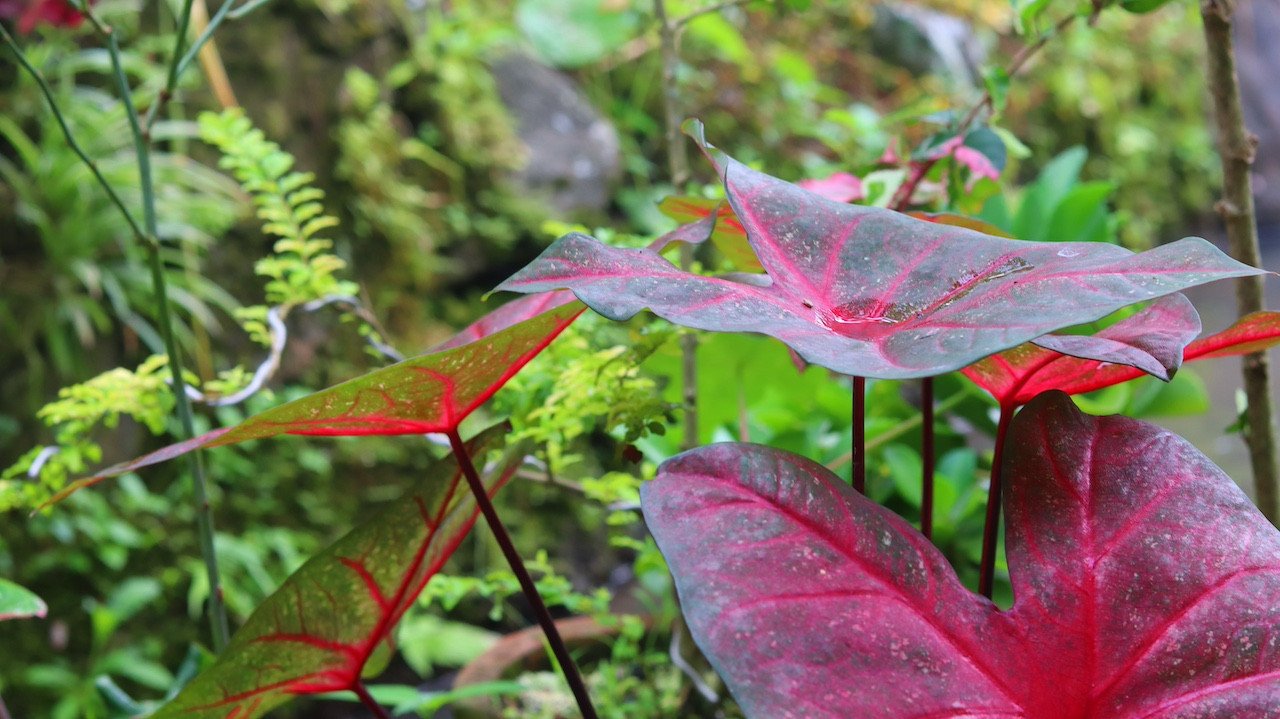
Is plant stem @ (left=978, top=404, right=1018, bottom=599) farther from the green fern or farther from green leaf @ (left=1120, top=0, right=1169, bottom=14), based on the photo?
the green fern

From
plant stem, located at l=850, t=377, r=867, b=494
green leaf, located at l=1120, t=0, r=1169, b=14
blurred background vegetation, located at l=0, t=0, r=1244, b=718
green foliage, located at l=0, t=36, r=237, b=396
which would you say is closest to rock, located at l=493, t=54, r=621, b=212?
blurred background vegetation, located at l=0, t=0, r=1244, b=718

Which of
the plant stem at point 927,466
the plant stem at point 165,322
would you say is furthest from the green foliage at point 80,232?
the plant stem at point 927,466

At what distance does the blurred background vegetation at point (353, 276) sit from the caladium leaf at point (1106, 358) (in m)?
0.35

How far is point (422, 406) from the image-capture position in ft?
1.41

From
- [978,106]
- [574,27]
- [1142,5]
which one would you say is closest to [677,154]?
[978,106]

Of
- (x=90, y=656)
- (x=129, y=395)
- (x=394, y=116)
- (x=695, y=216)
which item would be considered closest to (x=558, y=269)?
(x=695, y=216)

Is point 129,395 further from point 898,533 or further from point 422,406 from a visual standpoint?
point 898,533

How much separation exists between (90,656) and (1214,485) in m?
1.86

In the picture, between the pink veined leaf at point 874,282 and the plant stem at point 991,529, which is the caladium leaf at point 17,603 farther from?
the plant stem at point 991,529

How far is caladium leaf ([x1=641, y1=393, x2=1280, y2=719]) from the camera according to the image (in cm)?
30

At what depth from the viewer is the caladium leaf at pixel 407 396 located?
385mm

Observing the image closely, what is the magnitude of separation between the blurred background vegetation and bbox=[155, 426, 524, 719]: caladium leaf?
30cm

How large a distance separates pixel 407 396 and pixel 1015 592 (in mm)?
282

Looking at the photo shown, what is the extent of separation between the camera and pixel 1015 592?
35 cm
